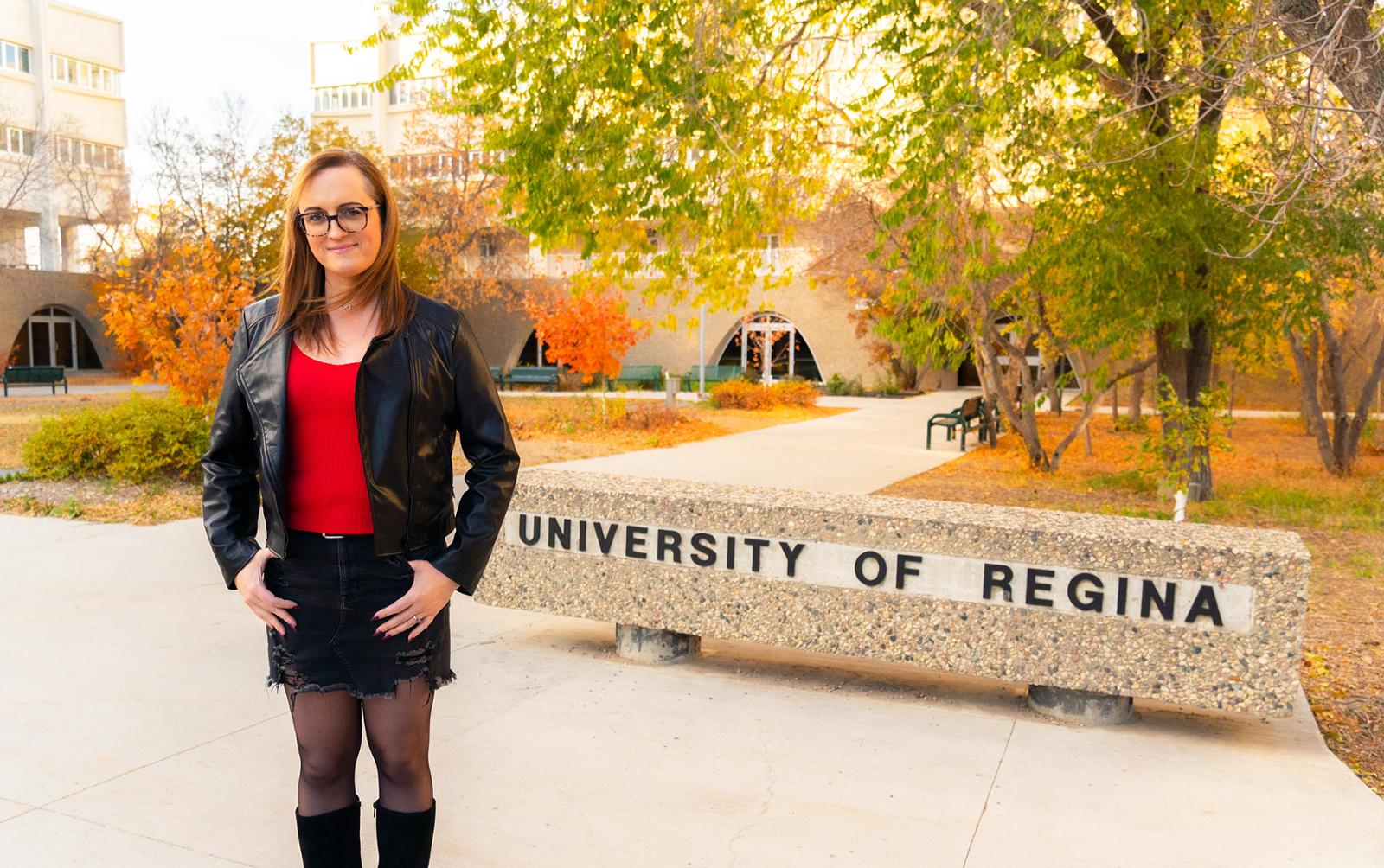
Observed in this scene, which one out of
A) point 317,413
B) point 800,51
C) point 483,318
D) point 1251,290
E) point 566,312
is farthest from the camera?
A: point 483,318

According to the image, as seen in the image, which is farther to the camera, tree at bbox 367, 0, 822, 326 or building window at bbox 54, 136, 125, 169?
building window at bbox 54, 136, 125, 169

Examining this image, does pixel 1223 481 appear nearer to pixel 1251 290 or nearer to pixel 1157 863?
pixel 1251 290

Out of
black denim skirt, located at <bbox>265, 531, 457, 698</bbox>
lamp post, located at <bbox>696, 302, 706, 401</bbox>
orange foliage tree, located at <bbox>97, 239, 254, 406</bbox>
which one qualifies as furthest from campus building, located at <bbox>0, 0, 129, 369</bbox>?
black denim skirt, located at <bbox>265, 531, 457, 698</bbox>

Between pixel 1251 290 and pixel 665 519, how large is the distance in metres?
8.10

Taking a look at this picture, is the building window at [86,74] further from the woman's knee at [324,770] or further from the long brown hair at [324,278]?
the woman's knee at [324,770]

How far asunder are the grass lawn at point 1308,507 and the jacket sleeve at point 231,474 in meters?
4.20

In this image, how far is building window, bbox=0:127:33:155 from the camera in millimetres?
46312

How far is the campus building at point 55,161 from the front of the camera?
38.3 meters

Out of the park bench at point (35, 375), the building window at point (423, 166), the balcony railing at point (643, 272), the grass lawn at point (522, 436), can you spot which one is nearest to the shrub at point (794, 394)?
the grass lawn at point (522, 436)

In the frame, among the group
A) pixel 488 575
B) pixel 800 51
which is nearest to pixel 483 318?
pixel 800 51

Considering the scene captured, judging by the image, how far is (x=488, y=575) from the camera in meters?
5.58

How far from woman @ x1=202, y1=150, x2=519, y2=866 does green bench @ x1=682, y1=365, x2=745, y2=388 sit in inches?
1340

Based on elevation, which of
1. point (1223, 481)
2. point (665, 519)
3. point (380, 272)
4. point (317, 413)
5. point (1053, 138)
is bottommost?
point (1223, 481)

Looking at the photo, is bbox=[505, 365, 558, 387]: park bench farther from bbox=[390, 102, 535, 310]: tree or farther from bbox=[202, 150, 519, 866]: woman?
bbox=[202, 150, 519, 866]: woman
